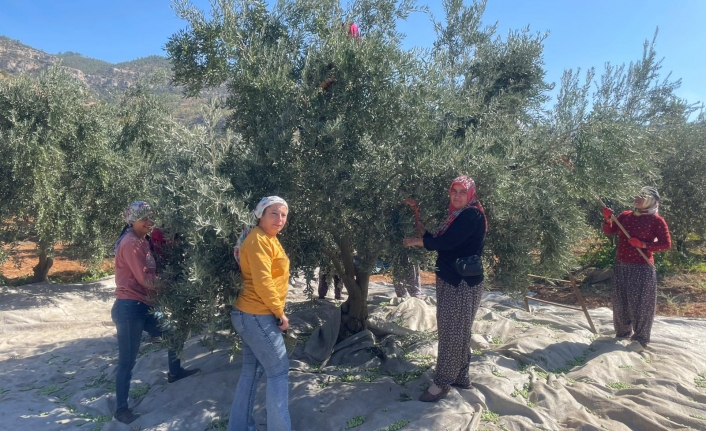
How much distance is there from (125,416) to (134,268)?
138cm

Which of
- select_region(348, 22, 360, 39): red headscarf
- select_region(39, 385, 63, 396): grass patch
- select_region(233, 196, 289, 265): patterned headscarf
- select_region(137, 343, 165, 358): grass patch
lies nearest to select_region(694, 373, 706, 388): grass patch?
select_region(233, 196, 289, 265): patterned headscarf

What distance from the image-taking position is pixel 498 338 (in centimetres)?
630

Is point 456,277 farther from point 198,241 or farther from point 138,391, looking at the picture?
point 138,391

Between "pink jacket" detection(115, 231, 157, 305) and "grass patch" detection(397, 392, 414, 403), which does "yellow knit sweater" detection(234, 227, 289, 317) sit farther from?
"grass patch" detection(397, 392, 414, 403)

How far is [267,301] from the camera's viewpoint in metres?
3.69

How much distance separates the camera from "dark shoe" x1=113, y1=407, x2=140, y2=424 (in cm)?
441

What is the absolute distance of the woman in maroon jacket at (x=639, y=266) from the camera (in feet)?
19.4

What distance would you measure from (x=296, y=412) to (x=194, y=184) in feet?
7.18

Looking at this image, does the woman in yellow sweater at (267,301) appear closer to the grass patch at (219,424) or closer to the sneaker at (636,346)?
the grass patch at (219,424)

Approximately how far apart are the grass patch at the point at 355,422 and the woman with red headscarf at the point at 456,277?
1.90 feet

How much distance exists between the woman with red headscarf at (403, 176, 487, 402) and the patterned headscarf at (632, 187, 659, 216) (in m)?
2.85

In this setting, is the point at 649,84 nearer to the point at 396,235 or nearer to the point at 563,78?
the point at 563,78

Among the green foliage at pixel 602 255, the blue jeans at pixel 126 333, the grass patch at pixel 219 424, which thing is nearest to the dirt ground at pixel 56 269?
the blue jeans at pixel 126 333

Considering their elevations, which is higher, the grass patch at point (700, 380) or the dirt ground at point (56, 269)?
the grass patch at point (700, 380)
